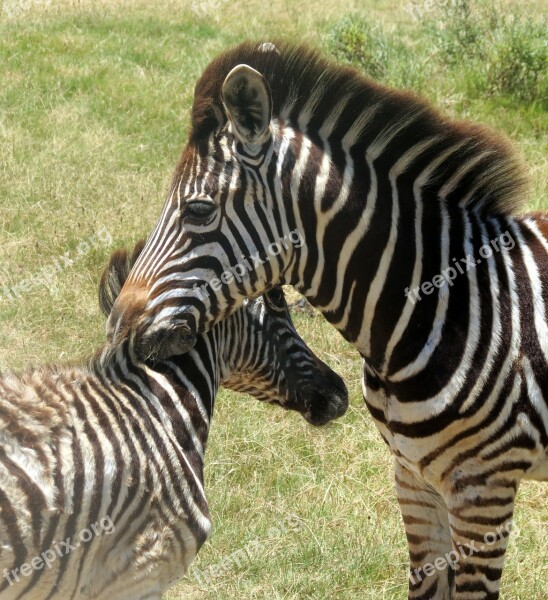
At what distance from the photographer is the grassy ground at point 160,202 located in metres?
5.64

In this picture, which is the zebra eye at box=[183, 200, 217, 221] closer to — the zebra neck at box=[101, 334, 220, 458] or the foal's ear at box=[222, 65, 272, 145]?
the foal's ear at box=[222, 65, 272, 145]

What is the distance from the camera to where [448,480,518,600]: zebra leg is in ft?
13.0

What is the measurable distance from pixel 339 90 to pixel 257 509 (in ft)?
10.0

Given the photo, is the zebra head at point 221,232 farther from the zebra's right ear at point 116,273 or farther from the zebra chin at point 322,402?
the zebra chin at point 322,402

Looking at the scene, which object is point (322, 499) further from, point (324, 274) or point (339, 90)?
point (339, 90)

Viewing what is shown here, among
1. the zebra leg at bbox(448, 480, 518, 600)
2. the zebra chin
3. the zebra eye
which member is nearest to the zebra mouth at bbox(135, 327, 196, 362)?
the zebra eye

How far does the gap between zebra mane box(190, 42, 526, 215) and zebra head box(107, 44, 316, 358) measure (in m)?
0.08

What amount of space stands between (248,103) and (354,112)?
0.50 metres

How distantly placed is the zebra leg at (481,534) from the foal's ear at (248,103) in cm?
182

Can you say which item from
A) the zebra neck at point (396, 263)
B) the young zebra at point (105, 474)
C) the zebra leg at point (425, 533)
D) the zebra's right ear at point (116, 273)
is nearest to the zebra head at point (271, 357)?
the zebra's right ear at point (116, 273)

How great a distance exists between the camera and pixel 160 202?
982 centimetres

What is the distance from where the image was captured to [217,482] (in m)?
6.23

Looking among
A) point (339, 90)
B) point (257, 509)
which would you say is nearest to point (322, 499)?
point (257, 509)

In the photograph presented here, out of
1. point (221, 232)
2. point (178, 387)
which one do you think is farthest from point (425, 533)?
point (221, 232)
